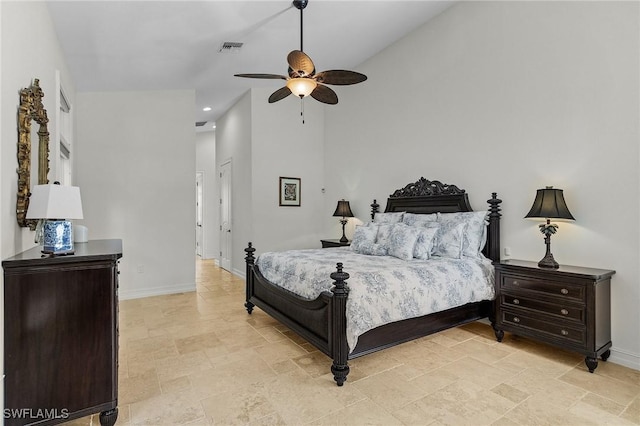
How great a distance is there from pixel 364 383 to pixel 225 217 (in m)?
5.63

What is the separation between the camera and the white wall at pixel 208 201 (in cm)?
892

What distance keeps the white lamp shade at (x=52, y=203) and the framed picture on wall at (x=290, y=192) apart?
421 cm

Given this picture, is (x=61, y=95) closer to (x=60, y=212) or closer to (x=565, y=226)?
(x=60, y=212)

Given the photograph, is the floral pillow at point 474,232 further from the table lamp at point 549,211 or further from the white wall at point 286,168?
the white wall at point 286,168

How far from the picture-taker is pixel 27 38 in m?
2.32

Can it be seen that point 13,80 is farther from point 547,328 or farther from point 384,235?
point 547,328

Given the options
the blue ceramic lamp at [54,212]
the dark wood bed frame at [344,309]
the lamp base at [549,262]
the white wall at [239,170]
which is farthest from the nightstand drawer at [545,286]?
the white wall at [239,170]

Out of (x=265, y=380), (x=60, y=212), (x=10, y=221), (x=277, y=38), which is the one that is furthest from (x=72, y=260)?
(x=277, y=38)

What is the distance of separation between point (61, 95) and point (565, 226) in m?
5.19

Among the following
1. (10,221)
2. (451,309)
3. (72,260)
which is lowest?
(451,309)

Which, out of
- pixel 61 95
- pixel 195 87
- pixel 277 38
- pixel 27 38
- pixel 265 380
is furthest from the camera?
pixel 195 87

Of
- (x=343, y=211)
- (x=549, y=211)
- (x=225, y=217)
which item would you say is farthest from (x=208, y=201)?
(x=549, y=211)

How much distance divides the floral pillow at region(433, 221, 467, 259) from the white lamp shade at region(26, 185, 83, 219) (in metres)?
3.24

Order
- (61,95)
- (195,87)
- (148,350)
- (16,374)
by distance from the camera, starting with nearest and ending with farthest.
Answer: (16,374), (148,350), (61,95), (195,87)
